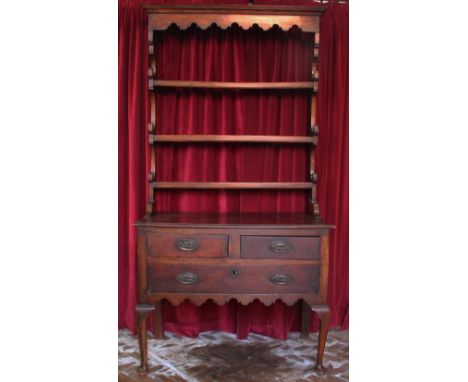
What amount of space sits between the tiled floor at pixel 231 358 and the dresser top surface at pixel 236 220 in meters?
0.85

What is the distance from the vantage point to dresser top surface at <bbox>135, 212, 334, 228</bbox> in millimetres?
2131

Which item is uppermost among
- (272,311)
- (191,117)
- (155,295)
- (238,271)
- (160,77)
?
(160,77)

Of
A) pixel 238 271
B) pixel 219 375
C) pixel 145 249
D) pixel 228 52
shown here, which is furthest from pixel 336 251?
pixel 228 52

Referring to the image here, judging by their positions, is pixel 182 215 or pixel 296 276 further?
pixel 182 215

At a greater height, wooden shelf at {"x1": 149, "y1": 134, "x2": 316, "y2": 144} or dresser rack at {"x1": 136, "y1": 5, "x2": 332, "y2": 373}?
wooden shelf at {"x1": 149, "y1": 134, "x2": 316, "y2": 144}

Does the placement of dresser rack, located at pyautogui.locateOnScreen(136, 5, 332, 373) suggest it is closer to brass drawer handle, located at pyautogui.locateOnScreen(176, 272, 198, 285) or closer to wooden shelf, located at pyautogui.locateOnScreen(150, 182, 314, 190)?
brass drawer handle, located at pyautogui.locateOnScreen(176, 272, 198, 285)

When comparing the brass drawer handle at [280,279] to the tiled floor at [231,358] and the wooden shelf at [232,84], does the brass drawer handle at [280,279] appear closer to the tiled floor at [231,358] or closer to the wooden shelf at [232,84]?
the tiled floor at [231,358]

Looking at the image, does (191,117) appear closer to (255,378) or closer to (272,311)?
(272,311)

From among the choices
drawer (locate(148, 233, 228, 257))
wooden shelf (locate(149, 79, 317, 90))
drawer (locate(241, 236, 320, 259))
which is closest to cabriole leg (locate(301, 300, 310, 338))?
drawer (locate(241, 236, 320, 259))

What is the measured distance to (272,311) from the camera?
2.77 metres

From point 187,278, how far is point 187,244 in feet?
0.58

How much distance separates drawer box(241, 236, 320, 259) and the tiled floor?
0.70 metres

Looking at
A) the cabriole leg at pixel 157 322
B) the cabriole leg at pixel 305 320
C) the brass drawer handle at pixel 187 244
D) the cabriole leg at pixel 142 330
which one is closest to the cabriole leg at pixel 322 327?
the cabriole leg at pixel 305 320

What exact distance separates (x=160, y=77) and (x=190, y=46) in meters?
0.28
